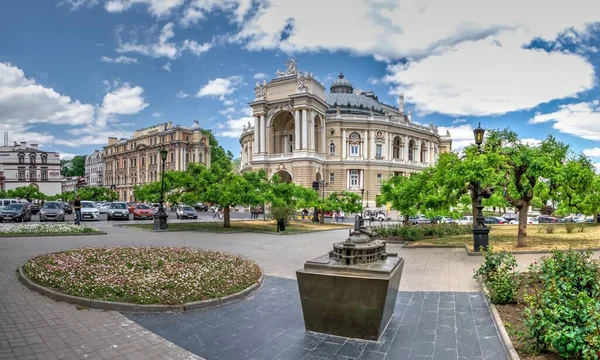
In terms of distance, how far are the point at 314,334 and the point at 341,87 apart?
7361cm

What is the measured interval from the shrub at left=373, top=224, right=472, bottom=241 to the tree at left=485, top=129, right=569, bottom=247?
536cm

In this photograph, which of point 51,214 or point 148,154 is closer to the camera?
point 51,214

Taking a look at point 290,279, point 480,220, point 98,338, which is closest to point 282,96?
point 480,220

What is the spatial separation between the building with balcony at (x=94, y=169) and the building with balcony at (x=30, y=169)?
20.8 meters

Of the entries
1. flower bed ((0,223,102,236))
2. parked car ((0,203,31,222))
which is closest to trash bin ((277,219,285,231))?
flower bed ((0,223,102,236))

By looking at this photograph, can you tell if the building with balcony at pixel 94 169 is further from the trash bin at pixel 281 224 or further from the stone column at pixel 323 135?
the trash bin at pixel 281 224

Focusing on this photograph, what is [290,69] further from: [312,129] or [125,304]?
[125,304]

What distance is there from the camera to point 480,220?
14555mm

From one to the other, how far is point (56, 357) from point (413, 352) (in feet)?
15.6

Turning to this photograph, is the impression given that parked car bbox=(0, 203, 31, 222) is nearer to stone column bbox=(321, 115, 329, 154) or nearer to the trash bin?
the trash bin

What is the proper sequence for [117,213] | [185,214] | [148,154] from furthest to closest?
[148,154]
[185,214]
[117,213]

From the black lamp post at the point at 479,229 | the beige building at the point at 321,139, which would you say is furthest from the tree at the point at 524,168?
the beige building at the point at 321,139

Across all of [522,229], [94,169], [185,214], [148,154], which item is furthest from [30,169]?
[522,229]

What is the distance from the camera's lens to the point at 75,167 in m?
120
